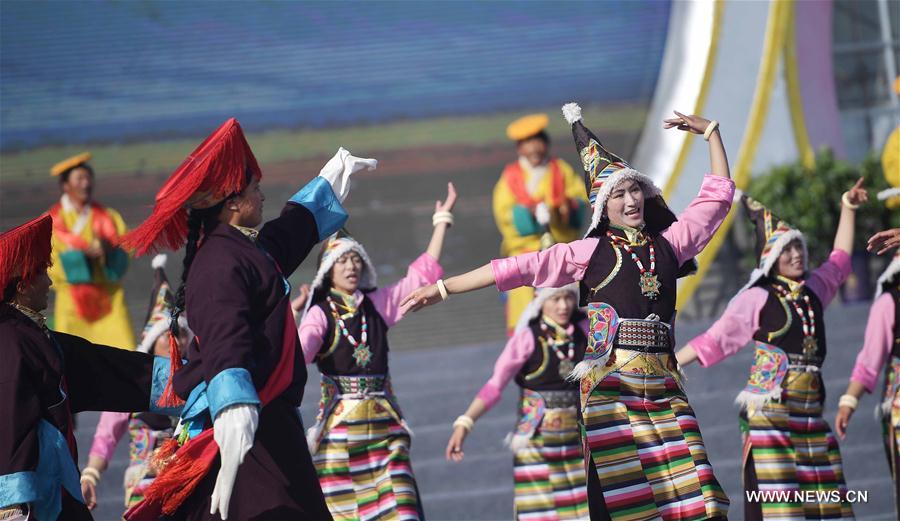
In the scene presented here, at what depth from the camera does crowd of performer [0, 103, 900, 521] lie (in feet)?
14.1

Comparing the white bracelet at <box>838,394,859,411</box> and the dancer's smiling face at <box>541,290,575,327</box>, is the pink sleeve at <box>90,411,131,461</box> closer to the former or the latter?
the dancer's smiling face at <box>541,290,575,327</box>

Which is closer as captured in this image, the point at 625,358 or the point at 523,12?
the point at 625,358

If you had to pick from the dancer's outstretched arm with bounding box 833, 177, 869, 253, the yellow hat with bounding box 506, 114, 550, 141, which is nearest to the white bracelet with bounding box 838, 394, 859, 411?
the dancer's outstretched arm with bounding box 833, 177, 869, 253

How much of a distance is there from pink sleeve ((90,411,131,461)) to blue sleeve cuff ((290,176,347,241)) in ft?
9.06

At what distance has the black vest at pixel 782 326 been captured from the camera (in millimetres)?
6500

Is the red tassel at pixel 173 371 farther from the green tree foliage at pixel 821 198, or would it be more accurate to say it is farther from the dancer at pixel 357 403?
the green tree foliage at pixel 821 198

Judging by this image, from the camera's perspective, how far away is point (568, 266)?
5.33m

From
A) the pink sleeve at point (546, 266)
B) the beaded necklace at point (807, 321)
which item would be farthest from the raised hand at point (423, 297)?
the beaded necklace at point (807, 321)

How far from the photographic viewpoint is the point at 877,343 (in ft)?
22.1

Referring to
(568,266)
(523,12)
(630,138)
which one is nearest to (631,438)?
(568,266)

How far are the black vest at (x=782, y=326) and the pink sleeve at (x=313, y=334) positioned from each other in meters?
2.14

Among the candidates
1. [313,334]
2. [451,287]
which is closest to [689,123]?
[451,287]

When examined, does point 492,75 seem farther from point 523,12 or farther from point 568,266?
point 568,266

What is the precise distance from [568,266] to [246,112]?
9.52 m
